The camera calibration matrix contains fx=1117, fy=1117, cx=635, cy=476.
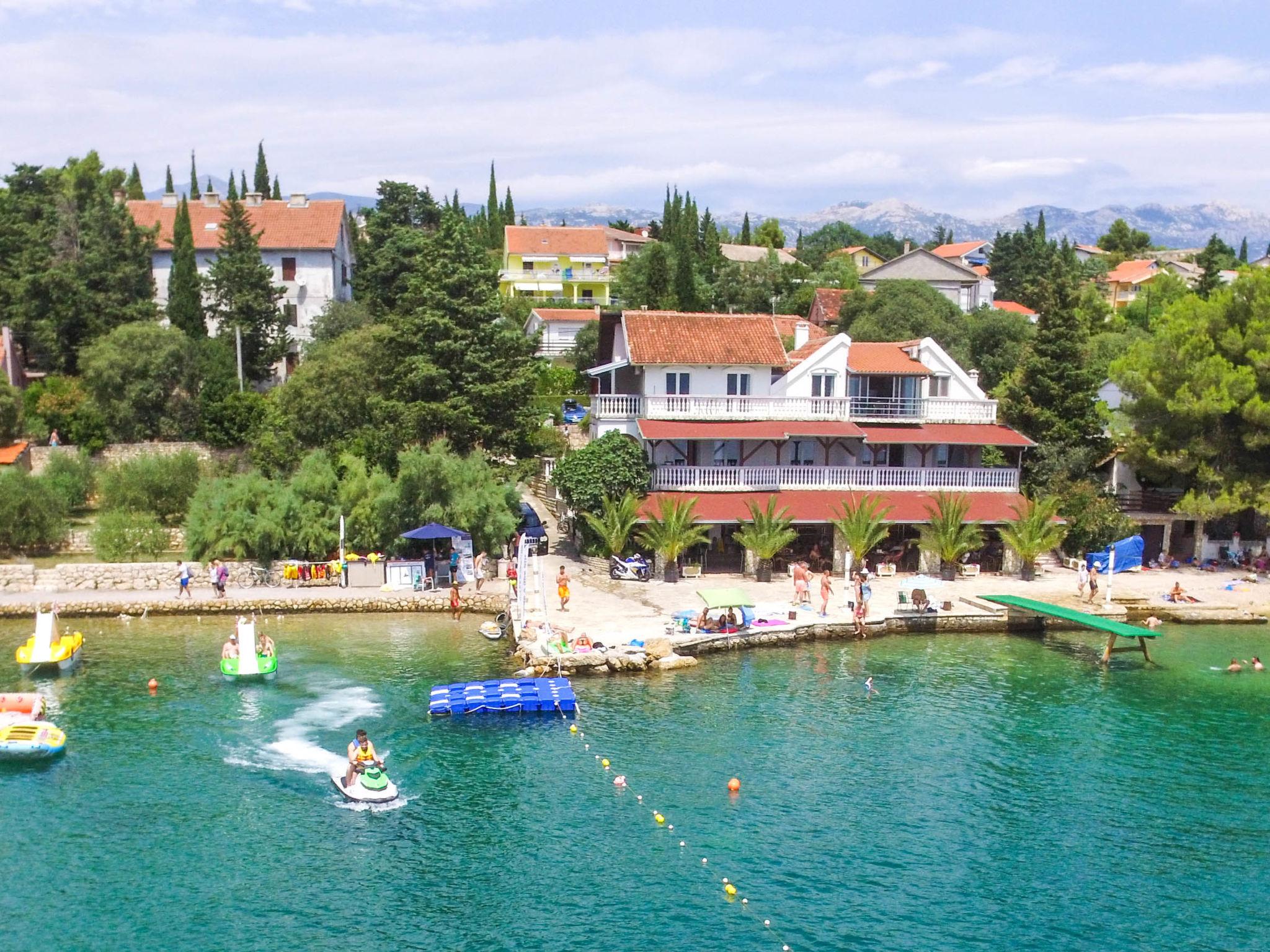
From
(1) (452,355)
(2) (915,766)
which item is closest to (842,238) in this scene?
(1) (452,355)

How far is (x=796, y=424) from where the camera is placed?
44.4m

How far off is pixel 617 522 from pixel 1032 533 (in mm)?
15249

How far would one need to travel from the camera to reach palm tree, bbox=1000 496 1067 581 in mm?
41000

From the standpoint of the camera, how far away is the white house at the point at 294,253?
67.8 metres

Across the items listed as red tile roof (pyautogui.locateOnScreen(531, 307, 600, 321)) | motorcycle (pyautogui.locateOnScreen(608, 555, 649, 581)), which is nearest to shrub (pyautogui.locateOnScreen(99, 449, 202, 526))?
motorcycle (pyautogui.locateOnScreen(608, 555, 649, 581))

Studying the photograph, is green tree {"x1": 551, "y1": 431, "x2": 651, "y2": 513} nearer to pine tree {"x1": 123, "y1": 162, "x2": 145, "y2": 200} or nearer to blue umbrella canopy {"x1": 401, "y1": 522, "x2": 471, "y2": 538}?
blue umbrella canopy {"x1": 401, "y1": 522, "x2": 471, "y2": 538}

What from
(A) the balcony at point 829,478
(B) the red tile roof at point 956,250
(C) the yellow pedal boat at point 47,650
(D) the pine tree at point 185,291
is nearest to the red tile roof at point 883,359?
(A) the balcony at point 829,478

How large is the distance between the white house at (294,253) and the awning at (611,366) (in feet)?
81.7

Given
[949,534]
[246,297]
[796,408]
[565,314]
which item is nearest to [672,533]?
[796,408]

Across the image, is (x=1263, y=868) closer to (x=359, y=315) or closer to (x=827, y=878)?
(x=827, y=878)

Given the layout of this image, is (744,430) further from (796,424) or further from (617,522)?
(617,522)

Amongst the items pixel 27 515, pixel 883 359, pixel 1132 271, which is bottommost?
pixel 27 515

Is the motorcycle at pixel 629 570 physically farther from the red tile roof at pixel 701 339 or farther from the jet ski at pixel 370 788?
the jet ski at pixel 370 788

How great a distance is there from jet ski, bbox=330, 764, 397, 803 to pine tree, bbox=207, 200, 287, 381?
41680 mm
